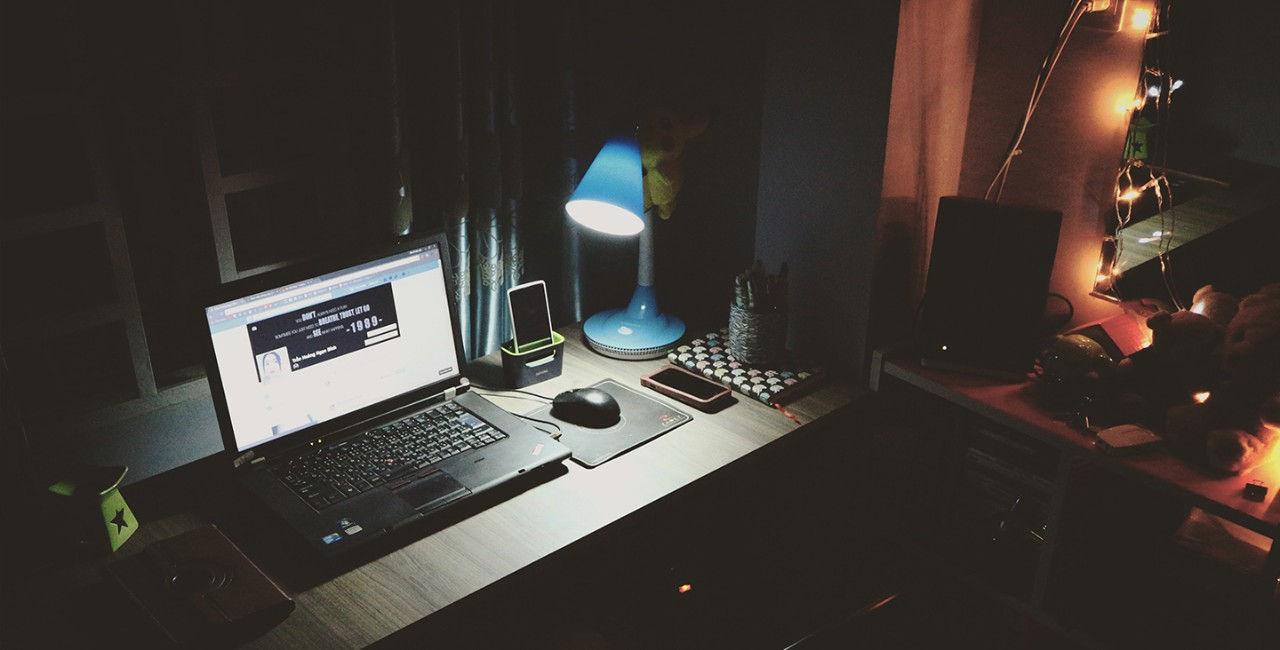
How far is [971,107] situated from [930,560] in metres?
0.95

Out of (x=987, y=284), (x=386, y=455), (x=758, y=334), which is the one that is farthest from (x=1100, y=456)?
(x=386, y=455)

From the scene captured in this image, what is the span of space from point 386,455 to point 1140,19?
1.68 metres

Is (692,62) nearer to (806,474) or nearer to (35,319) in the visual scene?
(806,474)

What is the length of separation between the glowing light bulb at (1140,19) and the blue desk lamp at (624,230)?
1.03m

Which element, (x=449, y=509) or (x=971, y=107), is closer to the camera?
(x=449, y=509)

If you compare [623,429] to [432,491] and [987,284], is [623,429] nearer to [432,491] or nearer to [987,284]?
[432,491]

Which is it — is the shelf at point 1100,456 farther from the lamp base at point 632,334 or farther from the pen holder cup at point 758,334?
the lamp base at point 632,334

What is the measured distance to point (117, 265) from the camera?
1522mm

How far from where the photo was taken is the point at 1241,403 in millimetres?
1493

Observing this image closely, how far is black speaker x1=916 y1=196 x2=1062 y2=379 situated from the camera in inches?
66.9

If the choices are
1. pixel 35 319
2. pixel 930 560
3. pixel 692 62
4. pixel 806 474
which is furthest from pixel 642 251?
pixel 35 319

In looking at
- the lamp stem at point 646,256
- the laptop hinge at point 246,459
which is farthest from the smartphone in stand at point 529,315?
the laptop hinge at point 246,459

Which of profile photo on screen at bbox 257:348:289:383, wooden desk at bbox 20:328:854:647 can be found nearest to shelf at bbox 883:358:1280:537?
wooden desk at bbox 20:328:854:647

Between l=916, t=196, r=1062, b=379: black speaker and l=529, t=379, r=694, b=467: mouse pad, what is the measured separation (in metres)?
0.53
